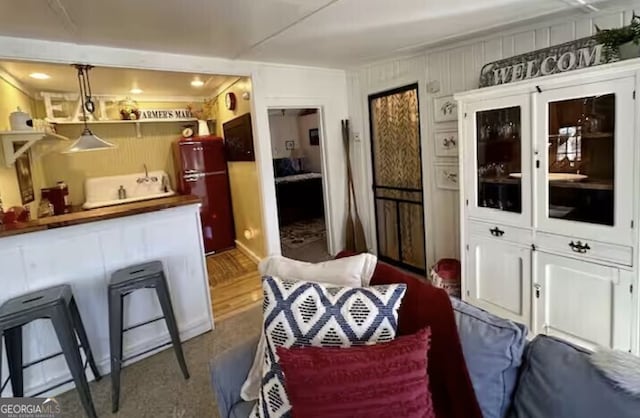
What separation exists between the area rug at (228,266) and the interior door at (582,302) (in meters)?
2.97

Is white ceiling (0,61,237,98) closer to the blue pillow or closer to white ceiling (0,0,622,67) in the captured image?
white ceiling (0,0,622,67)

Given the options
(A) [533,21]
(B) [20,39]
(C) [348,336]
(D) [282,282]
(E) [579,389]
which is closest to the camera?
(E) [579,389]

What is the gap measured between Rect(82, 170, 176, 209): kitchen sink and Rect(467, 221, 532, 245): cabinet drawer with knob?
13.1ft

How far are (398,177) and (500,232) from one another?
4.94ft

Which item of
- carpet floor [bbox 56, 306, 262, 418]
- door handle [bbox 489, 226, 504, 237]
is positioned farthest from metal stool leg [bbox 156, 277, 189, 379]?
door handle [bbox 489, 226, 504, 237]

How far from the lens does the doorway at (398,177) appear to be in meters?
3.63

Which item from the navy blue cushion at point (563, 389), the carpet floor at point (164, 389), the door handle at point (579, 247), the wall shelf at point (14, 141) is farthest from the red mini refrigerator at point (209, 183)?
the navy blue cushion at point (563, 389)

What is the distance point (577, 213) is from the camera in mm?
2172

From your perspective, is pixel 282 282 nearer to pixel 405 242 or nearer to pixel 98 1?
pixel 98 1

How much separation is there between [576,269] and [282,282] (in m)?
1.90

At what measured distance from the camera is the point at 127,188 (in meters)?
5.02

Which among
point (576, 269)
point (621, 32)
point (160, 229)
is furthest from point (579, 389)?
point (160, 229)

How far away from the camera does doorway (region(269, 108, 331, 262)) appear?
5.05 m

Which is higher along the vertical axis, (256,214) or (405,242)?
(256,214)
